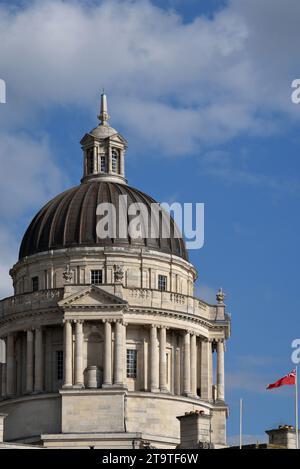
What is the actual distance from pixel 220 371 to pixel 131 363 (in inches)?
378

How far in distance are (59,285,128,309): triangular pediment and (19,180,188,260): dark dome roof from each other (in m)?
6.43

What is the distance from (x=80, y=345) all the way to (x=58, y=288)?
4.88 meters

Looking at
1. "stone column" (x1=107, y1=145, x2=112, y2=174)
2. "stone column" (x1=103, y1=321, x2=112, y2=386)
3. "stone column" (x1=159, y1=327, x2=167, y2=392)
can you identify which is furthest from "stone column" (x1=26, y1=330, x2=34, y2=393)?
"stone column" (x1=107, y1=145, x2=112, y2=174)

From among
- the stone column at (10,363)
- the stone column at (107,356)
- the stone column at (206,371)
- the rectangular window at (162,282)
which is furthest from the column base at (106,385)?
the stone column at (206,371)

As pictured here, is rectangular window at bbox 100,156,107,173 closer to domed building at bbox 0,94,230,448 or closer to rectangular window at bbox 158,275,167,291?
domed building at bbox 0,94,230,448

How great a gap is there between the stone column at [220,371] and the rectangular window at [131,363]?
8.96 meters

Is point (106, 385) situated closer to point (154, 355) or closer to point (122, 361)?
Result: point (122, 361)

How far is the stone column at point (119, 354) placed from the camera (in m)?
150

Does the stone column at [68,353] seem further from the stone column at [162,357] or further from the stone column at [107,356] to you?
the stone column at [162,357]

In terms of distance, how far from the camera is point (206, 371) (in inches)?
6255
